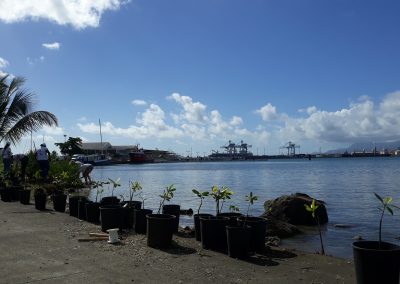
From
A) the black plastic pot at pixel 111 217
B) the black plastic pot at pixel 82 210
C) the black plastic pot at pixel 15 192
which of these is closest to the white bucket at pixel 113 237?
the black plastic pot at pixel 111 217

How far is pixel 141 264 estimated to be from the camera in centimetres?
660

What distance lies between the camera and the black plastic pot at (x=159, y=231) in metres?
7.76

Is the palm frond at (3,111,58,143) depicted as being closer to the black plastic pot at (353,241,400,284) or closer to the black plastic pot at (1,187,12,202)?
the black plastic pot at (1,187,12,202)

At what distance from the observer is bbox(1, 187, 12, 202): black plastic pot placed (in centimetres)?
1516

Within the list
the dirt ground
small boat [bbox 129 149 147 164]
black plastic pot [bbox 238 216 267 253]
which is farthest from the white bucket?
small boat [bbox 129 149 147 164]

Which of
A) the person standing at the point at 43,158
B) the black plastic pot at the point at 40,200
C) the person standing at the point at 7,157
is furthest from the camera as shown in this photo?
the person standing at the point at 7,157

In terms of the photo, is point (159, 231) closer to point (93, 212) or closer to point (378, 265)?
point (93, 212)

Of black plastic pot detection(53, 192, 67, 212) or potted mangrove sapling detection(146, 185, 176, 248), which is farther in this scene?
black plastic pot detection(53, 192, 67, 212)

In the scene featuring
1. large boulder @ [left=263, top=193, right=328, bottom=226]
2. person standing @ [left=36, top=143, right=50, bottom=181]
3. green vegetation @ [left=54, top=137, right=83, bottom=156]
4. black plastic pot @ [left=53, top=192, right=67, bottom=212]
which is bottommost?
large boulder @ [left=263, top=193, right=328, bottom=226]

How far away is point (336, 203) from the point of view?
22.5 metres

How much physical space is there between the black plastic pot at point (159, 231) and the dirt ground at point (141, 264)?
0.59 ft

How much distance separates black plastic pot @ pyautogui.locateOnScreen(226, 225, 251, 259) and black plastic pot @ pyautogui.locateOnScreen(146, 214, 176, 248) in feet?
4.26

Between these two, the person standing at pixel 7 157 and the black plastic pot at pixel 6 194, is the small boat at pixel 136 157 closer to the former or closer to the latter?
the person standing at pixel 7 157

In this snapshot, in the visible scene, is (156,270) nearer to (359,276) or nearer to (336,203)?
(359,276)
